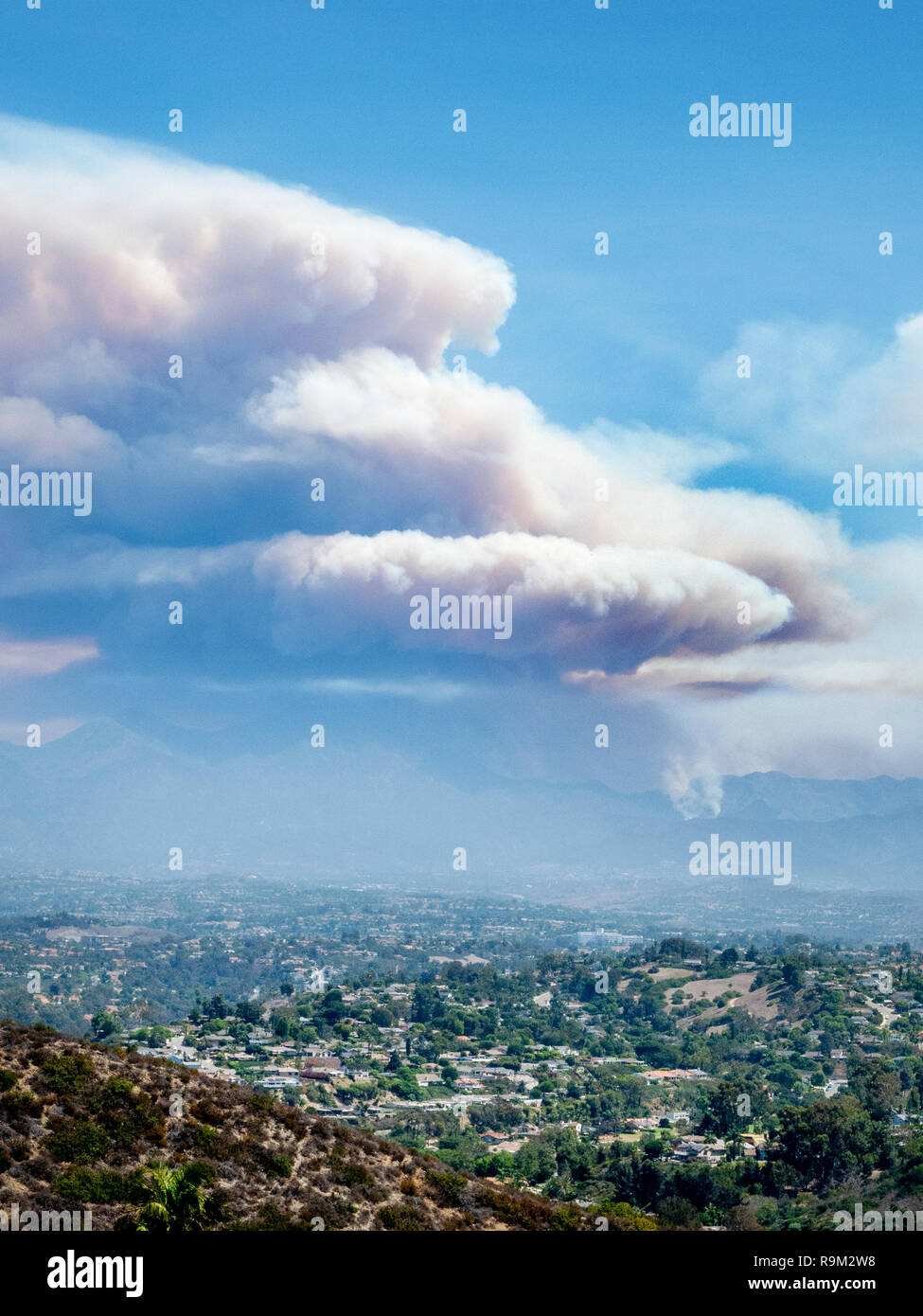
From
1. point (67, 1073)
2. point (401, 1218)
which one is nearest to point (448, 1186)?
point (401, 1218)

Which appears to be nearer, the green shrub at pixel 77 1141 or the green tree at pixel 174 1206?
the green tree at pixel 174 1206

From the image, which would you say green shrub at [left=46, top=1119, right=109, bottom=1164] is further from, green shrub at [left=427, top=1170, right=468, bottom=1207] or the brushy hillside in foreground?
green shrub at [left=427, top=1170, right=468, bottom=1207]

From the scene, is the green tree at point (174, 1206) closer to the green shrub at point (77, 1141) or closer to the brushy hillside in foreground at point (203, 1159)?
the brushy hillside in foreground at point (203, 1159)

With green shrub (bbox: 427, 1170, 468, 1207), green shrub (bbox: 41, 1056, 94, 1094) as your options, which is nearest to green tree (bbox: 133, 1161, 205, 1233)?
green shrub (bbox: 41, 1056, 94, 1094)

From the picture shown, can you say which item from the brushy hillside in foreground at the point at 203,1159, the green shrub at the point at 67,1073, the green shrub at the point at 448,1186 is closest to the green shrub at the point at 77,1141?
the brushy hillside in foreground at the point at 203,1159

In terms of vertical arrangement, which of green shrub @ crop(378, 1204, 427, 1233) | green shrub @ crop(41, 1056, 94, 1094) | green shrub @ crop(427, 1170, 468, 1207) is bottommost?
green shrub @ crop(427, 1170, 468, 1207)

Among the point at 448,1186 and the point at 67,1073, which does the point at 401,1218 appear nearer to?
the point at 448,1186
